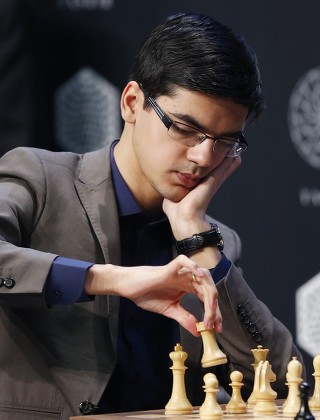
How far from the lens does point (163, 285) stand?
2.45m

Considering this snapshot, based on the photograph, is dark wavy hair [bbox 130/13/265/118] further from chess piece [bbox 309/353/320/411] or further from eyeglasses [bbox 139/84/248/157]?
chess piece [bbox 309/353/320/411]

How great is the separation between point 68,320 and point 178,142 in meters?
0.53

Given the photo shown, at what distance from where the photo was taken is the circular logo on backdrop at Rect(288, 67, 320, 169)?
150 inches

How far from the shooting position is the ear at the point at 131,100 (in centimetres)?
299

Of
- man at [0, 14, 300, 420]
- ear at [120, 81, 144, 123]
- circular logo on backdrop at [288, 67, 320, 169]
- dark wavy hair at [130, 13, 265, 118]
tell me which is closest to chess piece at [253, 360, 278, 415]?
man at [0, 14, 300, 420]

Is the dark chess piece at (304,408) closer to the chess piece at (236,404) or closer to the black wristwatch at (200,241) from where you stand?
the chess piece at (236,404)

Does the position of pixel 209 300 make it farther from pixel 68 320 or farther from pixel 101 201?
pixel 101 201

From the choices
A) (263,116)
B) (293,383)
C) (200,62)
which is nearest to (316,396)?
(293,383)

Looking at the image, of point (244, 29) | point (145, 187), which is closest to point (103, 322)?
point (145, 187)

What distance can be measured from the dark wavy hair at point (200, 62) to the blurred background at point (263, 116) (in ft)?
2.74

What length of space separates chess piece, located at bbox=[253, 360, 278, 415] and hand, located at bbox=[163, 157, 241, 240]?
0.51m

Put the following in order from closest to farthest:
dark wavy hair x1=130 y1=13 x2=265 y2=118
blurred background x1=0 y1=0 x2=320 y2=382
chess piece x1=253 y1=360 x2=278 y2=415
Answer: chess piece x1=253 y1=360 x2=278 y2=415, dark wavy hair x1=130 y1=13 x2=265 y2=118, blurred background x1=0 y1=0 x2=320 y2=382

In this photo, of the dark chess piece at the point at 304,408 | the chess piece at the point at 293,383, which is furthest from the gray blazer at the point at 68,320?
the dark chess piece at the point at 304,408

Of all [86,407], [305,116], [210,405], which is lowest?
[86,407]
